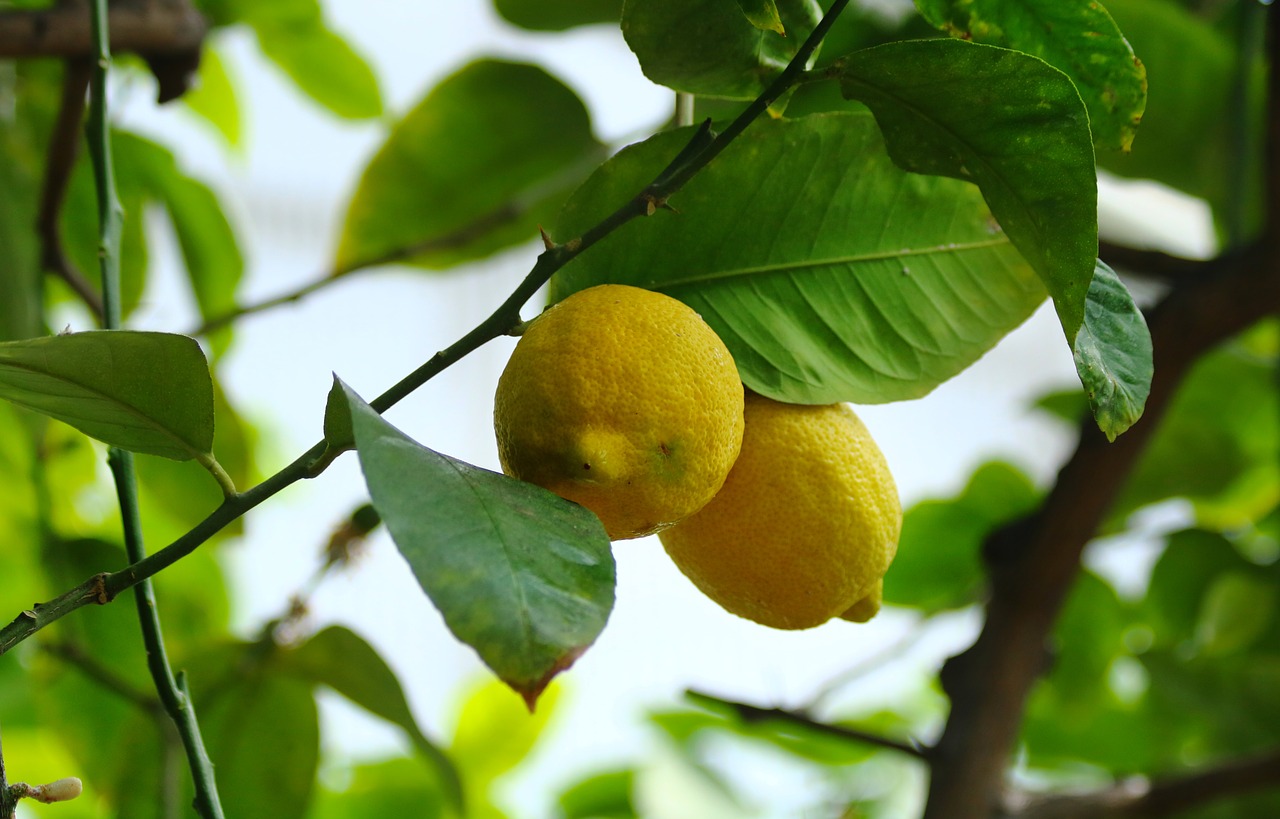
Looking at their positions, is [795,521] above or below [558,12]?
below

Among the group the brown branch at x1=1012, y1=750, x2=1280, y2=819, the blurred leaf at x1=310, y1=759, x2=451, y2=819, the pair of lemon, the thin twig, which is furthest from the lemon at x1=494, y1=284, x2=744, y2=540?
the blurred leaf at x1=310, y1=759, x2=451, y2=819

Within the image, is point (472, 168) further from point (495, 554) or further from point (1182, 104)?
point (495, 554)

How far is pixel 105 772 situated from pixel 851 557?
0.53 meters

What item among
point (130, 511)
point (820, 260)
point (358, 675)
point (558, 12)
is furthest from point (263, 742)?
point (558, 12)

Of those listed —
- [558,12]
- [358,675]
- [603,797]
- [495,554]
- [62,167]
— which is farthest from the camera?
[603,797]

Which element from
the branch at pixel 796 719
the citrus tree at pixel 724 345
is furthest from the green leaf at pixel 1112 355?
the branch at pixel 796 719

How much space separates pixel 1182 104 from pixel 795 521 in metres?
0.50

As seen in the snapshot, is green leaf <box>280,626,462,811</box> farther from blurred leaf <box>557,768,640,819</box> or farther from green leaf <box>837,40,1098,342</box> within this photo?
blurred leaf <box>557,768,640,819</box>

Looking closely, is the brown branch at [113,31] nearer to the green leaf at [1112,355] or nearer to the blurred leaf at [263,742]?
the blurred leaf at [263,742]

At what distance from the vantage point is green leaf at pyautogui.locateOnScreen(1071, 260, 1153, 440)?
25 centimetres

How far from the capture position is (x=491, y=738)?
3.23ft

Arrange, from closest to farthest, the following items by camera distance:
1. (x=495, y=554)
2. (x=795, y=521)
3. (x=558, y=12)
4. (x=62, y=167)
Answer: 1. (x=495, y=554)
2. (x=795, y=521)
3. (x=62, y=167)
4. (x=558, y=12)

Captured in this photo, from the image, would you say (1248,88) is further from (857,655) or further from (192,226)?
(857,655)

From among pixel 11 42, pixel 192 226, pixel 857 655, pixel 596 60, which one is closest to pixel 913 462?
pixel 857 655
